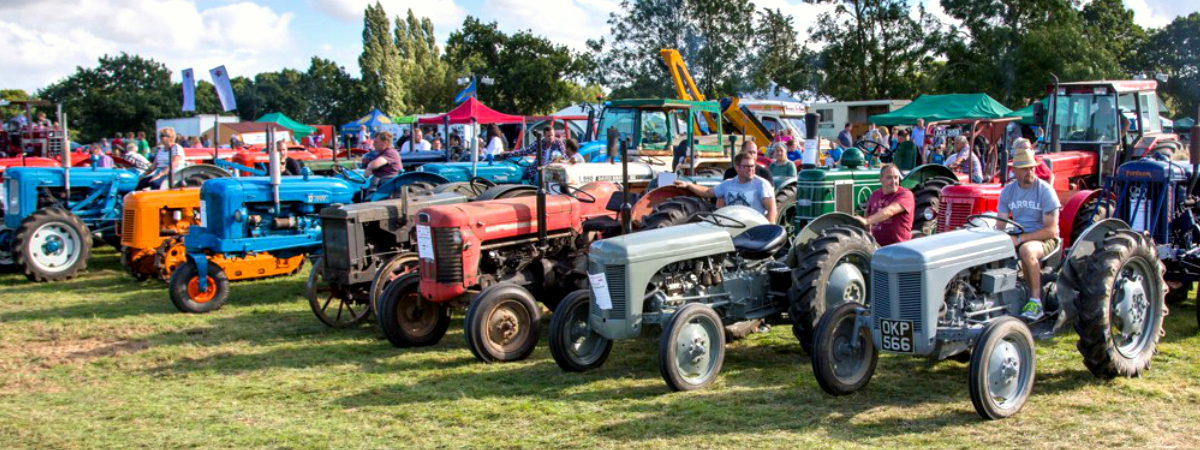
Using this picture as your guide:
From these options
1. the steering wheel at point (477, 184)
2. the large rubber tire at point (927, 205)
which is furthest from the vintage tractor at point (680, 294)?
the steering wheel at point (477, 184)

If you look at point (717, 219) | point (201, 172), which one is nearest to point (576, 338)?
point (717, 219)

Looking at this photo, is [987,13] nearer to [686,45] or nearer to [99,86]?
[686,45]

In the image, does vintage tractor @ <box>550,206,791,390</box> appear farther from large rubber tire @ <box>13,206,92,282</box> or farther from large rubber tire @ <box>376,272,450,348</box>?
large rubber tire @ <box>13,206,92,282</box>

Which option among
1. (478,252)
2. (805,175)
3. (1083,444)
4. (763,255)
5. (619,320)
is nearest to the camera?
(1083,444)

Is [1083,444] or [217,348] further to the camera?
[217,348]

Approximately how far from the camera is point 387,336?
7.39 meters

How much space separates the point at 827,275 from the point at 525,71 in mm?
36957

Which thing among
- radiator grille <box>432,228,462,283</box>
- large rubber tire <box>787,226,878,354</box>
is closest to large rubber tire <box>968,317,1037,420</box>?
large rubber tire <box>787,226,878,354</box>

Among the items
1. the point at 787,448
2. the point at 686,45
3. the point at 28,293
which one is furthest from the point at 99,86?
the point at 787,448

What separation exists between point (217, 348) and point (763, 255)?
411cm

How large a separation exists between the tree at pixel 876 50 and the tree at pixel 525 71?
12.1 m

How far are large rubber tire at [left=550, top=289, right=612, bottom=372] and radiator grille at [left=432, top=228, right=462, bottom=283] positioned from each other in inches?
45.3

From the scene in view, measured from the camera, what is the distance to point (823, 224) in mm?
6965

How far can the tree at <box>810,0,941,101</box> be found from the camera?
31109mm
